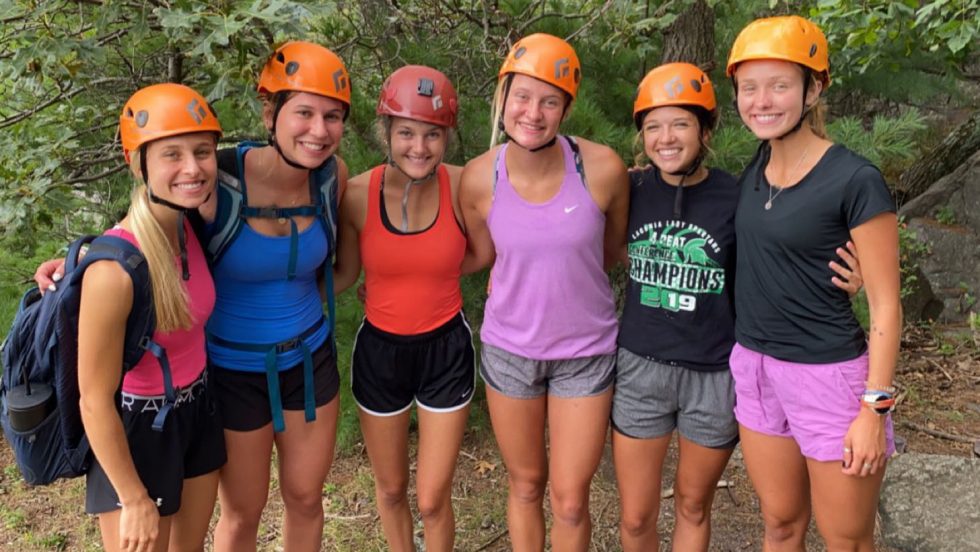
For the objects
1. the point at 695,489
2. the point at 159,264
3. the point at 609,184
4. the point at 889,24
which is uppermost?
the point at 889,24

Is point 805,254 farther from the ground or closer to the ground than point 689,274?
farther from the ground

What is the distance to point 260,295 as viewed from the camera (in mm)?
2660

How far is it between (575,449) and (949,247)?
6786 mm

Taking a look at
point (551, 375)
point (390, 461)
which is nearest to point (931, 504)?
point (551, 375)

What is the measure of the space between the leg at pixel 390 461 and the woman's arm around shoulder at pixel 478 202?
0.75 meters

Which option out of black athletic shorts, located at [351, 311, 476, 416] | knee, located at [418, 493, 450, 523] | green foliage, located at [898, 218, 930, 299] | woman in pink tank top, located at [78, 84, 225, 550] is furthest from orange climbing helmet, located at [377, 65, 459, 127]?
green foliage, located at [898, 218, 930, 299]

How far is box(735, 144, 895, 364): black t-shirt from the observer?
2236 mm

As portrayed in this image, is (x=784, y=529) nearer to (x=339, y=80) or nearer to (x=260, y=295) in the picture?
(x=260, y=295)

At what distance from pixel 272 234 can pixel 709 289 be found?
1.60m

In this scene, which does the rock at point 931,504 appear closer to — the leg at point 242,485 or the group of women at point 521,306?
the group of women at point 521,306

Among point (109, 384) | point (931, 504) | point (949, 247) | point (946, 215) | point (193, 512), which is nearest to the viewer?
point (109, 384)

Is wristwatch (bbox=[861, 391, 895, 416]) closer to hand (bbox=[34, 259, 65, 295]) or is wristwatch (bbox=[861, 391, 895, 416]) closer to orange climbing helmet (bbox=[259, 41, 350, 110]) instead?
orange climbing helmet (bbox=[259, 41, 350, 110])

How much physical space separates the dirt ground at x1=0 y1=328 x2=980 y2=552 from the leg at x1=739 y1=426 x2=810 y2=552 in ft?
4.57

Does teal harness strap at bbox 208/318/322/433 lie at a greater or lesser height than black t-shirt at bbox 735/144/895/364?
lesser
